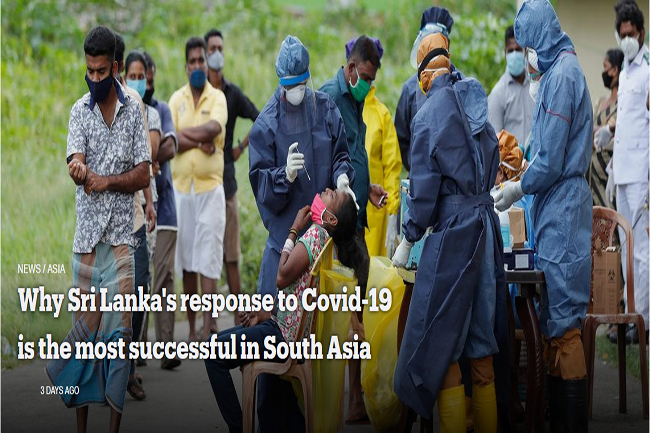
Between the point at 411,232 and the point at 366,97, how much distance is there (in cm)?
249

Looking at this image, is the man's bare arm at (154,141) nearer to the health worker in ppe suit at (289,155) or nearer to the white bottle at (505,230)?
the health worker in ppe suit at (289,155)

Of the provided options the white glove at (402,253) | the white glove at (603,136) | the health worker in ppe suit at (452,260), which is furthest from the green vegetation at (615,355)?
the white glove at (402,253)

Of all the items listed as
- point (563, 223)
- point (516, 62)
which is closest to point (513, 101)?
point (516, 62)

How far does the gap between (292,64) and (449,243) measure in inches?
57.3

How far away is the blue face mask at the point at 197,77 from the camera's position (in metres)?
9.05

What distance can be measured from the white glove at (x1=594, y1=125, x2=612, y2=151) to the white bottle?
355 centimetres

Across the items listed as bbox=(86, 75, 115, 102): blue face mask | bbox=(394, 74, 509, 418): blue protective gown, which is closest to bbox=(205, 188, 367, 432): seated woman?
bbox=(394, 74, 509, 418): blue protective gown

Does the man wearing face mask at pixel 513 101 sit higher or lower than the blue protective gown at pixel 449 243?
higher

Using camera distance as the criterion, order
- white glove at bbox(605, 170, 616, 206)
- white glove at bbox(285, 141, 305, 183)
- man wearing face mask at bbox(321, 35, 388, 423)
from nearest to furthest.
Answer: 1. white glove at bbox(285, 141, 305, 183)
2. man wearing face mask at bbox(321, 35, 388, 423)
3. white glove at bbox(605, 170, 616, 206)

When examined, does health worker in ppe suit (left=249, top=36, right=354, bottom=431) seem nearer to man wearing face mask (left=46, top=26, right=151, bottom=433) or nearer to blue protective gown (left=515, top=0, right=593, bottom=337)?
man wearing face mask (left=46, top=26, right=151, bottom=433)

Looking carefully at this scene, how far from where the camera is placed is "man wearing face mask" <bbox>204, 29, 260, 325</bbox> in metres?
9.70

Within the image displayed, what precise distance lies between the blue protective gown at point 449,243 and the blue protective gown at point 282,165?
0.81 m

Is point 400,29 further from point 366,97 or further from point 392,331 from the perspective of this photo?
point 392,331

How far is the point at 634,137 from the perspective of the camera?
28.2 ft
